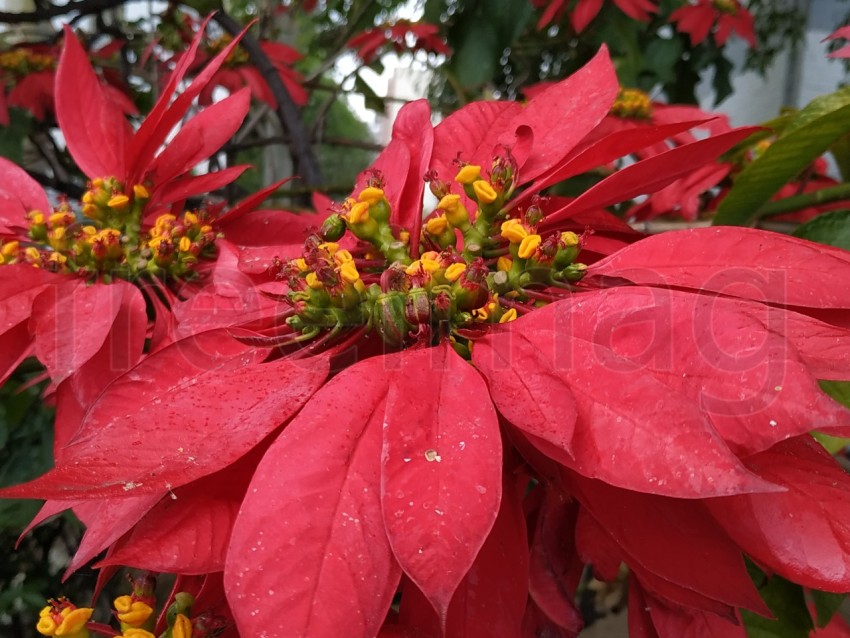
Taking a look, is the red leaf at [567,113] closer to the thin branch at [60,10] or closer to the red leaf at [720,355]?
the red leaf at [720,355]

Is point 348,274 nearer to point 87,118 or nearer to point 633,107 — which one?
point 87,118

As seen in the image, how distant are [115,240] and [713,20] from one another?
2.99ft

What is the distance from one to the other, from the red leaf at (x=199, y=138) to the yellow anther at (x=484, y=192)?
0.16m

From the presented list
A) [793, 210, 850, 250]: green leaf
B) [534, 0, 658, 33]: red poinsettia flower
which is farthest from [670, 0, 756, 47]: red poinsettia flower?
[793, 210, 850, 250]: green leaf

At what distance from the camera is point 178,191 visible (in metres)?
0.35

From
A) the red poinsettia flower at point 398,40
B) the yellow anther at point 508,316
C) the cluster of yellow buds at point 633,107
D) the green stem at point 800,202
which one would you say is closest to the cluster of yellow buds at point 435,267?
the yellow anther at point 508,316

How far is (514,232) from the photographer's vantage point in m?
0.22

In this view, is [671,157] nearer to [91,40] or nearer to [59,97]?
[59,97]

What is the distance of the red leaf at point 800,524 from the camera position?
0.16m

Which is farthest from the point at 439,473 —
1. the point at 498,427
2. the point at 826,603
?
the point at 826,603

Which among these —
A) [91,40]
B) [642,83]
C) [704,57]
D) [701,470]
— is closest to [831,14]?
[704,57]

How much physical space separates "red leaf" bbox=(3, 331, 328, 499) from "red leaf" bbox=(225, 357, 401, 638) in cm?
2

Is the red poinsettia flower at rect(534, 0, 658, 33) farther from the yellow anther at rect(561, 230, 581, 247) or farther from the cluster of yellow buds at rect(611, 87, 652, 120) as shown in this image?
the yellow anther at rect(561, 230, 581, 247)

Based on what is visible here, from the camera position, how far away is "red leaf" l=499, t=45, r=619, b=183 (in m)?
0.25
